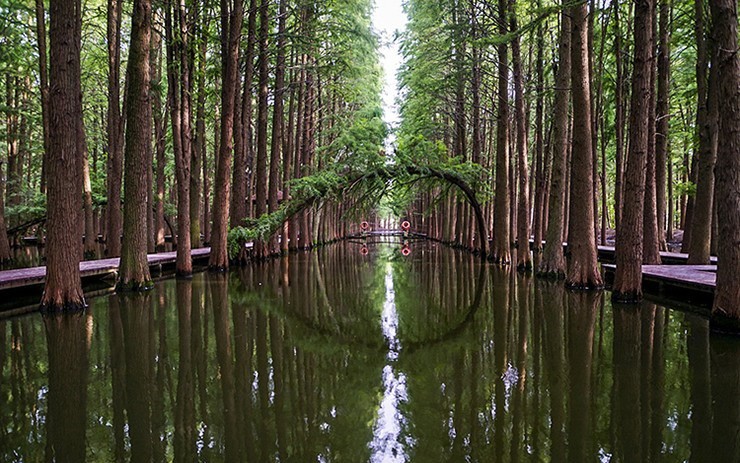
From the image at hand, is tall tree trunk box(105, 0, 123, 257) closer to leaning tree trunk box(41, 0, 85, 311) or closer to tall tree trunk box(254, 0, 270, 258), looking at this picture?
tall tree trunk box(254, 0, 270, 258)

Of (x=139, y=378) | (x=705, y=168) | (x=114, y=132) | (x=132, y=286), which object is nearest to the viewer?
(x=139, y=378)

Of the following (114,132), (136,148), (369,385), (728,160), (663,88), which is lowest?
(369,385)

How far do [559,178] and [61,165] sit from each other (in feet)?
36.9

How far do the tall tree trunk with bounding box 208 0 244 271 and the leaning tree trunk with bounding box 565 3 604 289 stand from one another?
9640 mm

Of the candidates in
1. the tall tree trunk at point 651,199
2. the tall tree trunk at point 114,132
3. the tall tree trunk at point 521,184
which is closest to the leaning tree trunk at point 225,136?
the tall tree trunk at point 114,132

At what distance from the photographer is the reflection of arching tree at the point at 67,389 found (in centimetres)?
334

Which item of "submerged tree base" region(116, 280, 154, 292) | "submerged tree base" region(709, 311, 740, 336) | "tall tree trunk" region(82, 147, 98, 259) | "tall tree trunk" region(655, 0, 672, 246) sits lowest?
"submerged tree base" region(116, 280, 154, 292)

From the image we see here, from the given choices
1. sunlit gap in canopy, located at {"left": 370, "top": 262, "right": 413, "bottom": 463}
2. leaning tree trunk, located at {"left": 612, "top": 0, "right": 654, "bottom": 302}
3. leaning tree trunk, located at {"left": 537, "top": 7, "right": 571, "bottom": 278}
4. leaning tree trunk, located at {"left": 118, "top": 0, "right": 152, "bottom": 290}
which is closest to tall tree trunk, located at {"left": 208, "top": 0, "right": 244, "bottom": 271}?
leaning tree trunk, located at {"left": 118, "top": 0, "right": 152, "bottom": 290}

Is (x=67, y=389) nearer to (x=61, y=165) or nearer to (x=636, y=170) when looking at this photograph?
(x=61, y=165)

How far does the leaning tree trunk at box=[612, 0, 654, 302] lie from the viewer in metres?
8.89

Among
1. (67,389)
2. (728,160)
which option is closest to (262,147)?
(67,389)

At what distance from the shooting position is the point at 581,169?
37.2 feet

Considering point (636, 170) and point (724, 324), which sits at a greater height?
point (636, 170)

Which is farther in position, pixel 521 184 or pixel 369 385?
pixel 521 184
